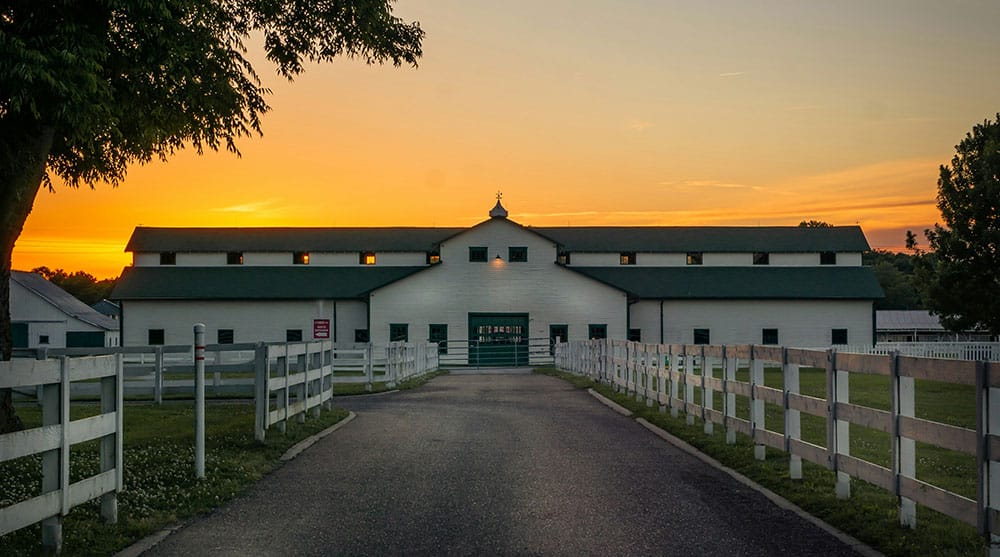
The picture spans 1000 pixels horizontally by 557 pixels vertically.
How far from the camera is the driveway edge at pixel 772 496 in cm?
749

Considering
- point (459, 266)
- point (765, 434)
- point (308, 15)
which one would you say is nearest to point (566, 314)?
point (459, 266)

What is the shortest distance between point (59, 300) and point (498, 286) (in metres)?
44.1

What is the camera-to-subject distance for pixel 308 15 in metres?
17.2

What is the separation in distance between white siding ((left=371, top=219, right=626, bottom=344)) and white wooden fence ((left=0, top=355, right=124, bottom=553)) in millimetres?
45113

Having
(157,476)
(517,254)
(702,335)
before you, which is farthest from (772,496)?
(702,335)

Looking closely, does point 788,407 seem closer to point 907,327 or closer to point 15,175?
point 15,175

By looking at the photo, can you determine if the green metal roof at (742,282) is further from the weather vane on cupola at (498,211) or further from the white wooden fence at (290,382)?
the white wooden fence at (290,382)

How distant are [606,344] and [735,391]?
14.4 metres

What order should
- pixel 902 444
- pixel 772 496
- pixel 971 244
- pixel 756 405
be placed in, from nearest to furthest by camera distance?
pixel 902 444 < pixel 772 496 < pixel 756 405 < pixel 971 244

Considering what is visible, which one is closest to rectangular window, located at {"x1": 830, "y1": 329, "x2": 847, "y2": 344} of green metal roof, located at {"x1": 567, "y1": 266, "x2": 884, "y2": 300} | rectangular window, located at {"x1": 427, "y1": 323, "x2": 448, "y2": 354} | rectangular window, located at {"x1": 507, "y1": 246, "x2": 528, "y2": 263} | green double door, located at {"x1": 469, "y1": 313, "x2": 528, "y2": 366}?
green metal roof, located at {"x1": 567, "y1": 266, "x2": 884, "y2": 300}

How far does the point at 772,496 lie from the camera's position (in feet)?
31.8

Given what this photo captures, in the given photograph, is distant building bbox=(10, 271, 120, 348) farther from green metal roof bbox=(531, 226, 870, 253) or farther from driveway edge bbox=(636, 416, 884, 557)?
driveway edge bbox=(636, 416, 884, 557)

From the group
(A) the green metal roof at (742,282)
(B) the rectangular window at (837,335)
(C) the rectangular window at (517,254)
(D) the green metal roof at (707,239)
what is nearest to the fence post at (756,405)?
(C) the rectangular window at (517,254)

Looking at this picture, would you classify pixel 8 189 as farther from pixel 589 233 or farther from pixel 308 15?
pixel 589 233
